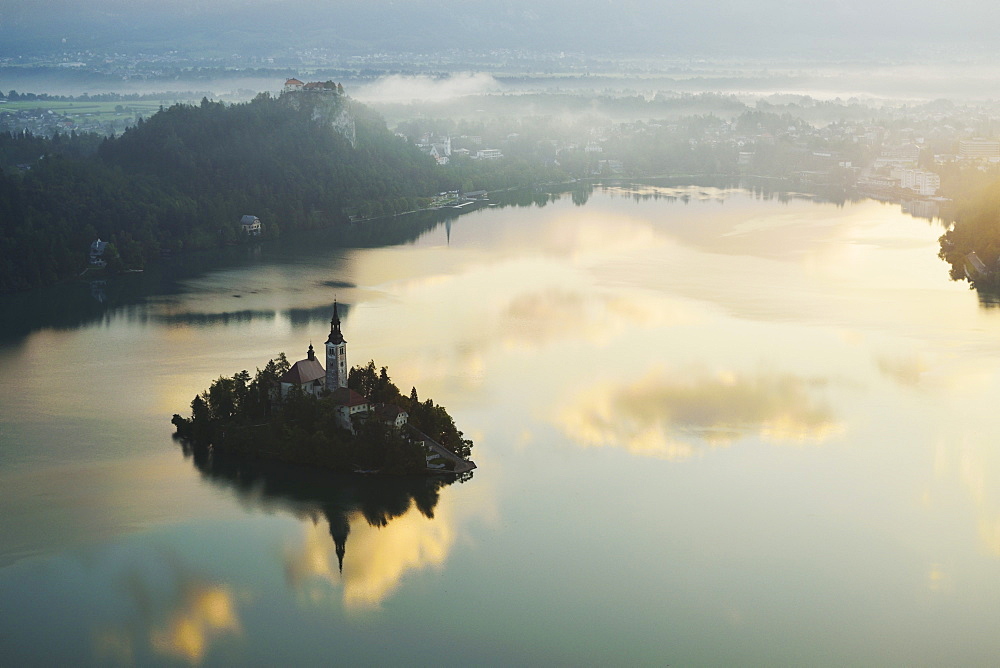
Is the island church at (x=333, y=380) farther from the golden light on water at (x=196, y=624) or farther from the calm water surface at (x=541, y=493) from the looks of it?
the golden light on water at (x=196, y=624)

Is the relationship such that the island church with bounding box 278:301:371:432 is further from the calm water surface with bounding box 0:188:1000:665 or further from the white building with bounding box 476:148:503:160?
the white building with bounding box 476:148:503:160

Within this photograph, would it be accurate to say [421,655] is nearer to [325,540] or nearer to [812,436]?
[325,540]

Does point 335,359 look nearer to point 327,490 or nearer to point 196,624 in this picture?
point 327,490

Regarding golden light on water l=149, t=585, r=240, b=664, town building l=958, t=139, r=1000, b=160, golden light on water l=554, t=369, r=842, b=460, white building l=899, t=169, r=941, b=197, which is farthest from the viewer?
town building l=958, t=139, r=1000, b=160

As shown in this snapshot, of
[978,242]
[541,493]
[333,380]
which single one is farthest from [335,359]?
[978,242]

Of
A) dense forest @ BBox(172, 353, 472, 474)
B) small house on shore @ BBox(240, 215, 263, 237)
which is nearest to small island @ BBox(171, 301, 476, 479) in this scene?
dense forest @ BBox(172, 353, 472, 474)

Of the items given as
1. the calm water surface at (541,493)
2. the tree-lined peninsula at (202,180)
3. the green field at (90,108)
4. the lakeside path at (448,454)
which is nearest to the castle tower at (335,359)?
the lakeside path at (448,454)

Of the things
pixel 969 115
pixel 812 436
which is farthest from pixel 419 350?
pixel 969 115

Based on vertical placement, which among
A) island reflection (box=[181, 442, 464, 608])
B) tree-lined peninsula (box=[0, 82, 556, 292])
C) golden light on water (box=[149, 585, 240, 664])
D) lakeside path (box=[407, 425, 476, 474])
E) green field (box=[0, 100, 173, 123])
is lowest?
golden light on water (box=[149, 585, 240, 664])
